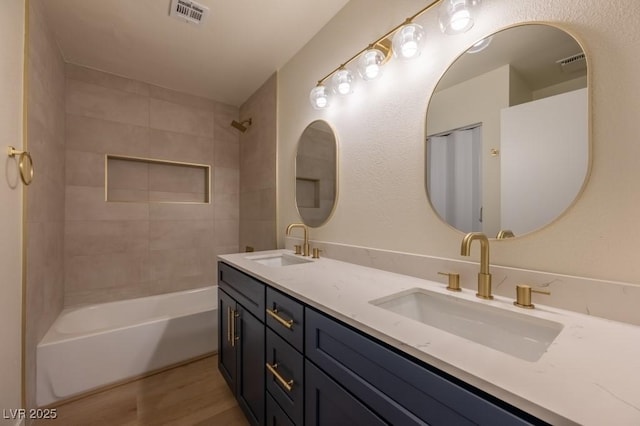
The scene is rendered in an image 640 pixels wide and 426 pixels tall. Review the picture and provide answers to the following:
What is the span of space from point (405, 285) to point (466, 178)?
1.61 ft

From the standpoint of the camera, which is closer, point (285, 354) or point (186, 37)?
point (285, 354)

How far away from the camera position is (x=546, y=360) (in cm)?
48

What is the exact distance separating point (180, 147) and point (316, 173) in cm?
169

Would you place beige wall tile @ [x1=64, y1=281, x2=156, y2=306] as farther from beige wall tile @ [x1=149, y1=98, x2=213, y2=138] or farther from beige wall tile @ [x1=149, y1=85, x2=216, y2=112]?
beige wall tile @ [x1=149, y1=85, x2=216, y2=112]

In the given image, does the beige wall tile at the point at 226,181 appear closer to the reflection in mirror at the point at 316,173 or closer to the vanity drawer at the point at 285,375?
the reflection in mirror at the point at 316,173

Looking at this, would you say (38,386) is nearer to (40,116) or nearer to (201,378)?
(201,378)

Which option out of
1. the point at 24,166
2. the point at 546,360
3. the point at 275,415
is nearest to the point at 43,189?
the point at 24,166

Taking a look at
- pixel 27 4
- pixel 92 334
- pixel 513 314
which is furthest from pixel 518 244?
pixel 27 4

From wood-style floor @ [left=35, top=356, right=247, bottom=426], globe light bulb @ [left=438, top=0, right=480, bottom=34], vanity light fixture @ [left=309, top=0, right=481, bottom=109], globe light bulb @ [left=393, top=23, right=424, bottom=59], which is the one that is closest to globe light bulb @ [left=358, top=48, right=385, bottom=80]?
vanity light fixture @ [left=309, top=0, right=481, bottom=109]

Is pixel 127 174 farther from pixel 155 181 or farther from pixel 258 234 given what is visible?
pixel 258 234

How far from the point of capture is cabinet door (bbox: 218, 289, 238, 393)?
1.44 meters

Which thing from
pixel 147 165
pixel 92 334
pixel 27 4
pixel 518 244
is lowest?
pixel 92 334

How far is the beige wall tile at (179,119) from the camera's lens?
2437 mm

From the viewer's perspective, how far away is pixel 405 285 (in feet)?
3.24
